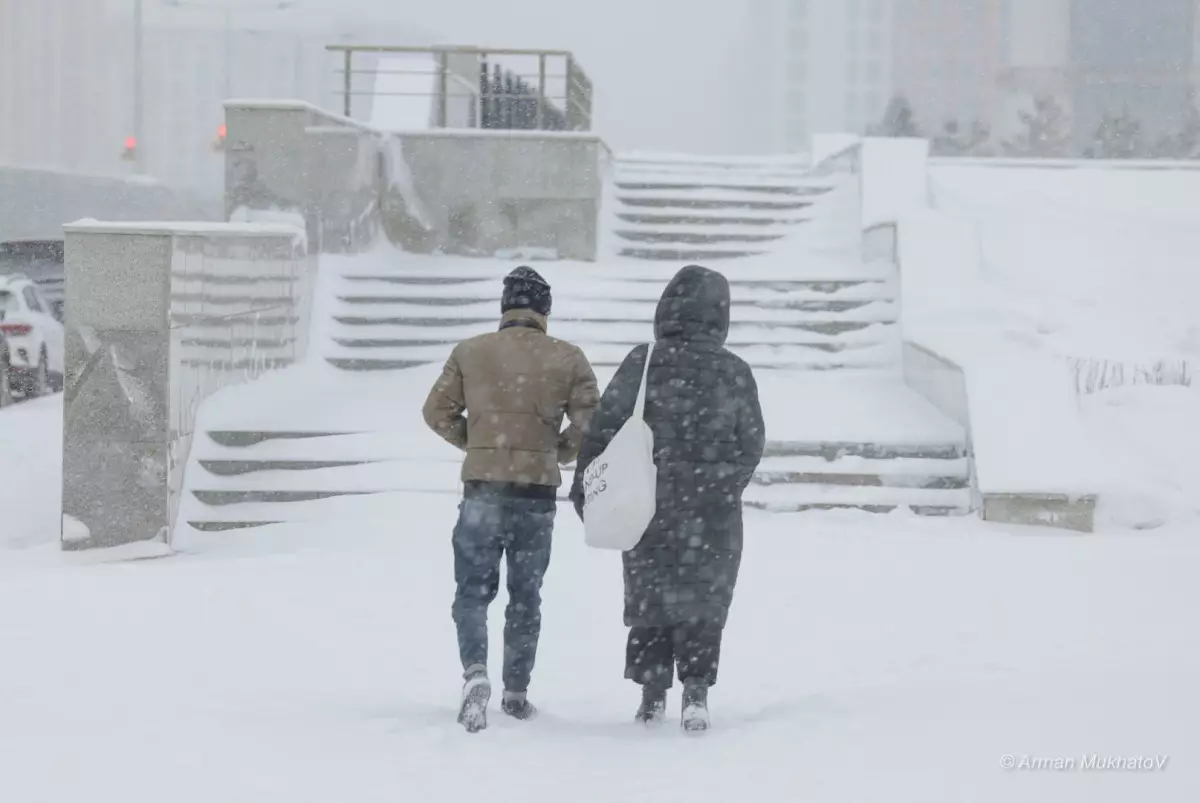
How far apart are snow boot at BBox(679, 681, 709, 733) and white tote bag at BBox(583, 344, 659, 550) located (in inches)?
23.5

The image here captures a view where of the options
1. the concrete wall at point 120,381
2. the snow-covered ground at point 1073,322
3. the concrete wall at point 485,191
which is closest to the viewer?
the concrete wall at point 120,381

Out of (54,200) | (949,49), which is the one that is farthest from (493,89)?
(949,49)

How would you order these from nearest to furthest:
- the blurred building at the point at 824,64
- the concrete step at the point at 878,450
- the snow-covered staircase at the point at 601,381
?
the snow-covered staircase at the point at 601,381
the concrete step at the point at 878,450
the blurred building at the point at 824,64

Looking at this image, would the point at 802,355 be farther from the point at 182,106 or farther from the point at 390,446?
the point at 182,106

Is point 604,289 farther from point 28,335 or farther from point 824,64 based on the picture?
point 824,64

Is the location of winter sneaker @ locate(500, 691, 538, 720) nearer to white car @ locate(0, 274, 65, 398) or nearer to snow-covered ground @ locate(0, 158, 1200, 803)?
snow-covered ground @ locate(0, 158, 1200, 803)

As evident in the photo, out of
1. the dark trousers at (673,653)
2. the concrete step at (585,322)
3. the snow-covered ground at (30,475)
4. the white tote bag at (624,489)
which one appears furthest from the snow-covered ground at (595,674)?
the concrete step at (585,322)

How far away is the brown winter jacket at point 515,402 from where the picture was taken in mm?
5426

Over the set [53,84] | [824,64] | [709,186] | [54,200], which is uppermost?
[824,64]

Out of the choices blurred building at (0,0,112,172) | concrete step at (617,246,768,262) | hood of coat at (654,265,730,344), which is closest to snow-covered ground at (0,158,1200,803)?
hood of coat at (654,265,730,344)

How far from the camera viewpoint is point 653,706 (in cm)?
552

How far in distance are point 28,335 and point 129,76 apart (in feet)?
342

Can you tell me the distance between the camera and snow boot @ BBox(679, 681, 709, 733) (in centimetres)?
534

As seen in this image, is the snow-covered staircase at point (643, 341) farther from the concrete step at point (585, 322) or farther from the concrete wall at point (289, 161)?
the concrete wall at point (289, 161)
